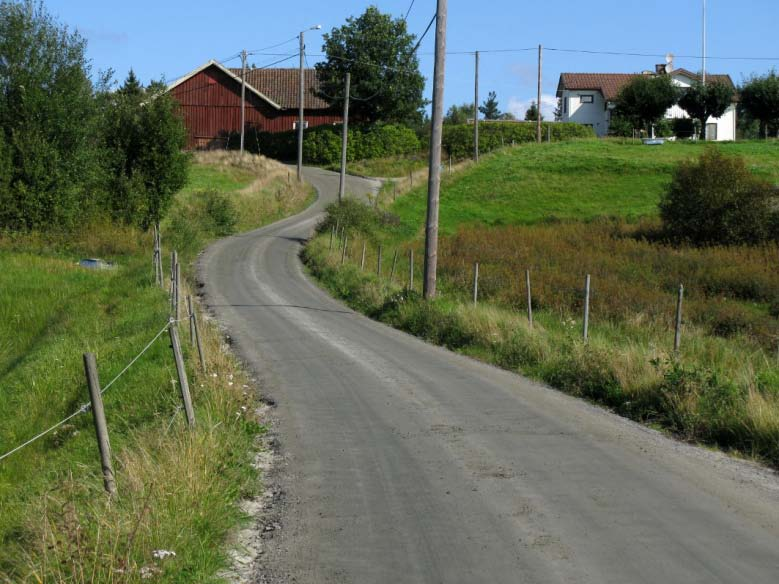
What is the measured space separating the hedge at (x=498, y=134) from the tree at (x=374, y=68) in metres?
5.26

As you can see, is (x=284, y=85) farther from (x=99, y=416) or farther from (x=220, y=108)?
(x=99, y=416)

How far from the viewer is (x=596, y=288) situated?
26.9 metres

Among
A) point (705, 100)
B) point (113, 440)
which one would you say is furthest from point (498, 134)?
point (113, 440)

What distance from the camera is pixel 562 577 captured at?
610 cm

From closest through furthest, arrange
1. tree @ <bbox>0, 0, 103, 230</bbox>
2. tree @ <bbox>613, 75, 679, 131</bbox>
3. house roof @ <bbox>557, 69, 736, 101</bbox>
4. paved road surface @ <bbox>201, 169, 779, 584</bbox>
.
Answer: paved road surface @ <bbox>201, 169, 779, 584</bbox> → tree @ <bbox>0, 0, 103, 230</bbox> → tree @ <bbox>613, 75, 679, 131</bbox> → house roof @ <bbox>557, 69, 736, 101</bbox>

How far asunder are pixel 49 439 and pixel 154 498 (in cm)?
686

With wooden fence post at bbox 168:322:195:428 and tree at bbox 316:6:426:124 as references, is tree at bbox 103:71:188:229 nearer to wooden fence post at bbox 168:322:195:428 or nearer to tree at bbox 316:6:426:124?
wooden fence post at bbox 168:322:195:428

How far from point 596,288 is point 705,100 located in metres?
59.4

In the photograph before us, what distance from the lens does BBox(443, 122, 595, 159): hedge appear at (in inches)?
3091

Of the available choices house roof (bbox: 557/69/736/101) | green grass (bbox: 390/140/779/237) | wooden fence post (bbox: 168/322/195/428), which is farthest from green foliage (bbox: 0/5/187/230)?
house roof (bbox: 557/69/736/101)

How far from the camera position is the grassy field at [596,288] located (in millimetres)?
11548

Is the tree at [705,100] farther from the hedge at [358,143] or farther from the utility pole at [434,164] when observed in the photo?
the utility pole at [434,164]

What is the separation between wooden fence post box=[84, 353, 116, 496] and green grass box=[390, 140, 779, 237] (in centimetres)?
3709

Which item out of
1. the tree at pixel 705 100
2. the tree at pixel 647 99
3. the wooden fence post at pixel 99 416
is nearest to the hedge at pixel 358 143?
the tree at pixel 647 99
